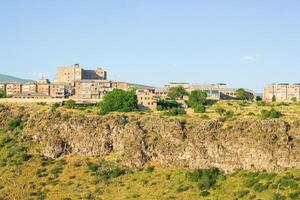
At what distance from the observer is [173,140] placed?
117438 mm

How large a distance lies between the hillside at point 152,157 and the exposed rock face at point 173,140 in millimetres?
173

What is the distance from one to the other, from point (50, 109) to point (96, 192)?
3134 centimetres

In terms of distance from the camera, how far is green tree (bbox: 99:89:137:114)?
13662cm

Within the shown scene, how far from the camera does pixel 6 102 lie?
15188cm

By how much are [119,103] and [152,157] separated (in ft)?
82.1

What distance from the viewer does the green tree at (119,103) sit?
137 meters

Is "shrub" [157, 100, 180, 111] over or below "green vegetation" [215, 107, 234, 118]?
over

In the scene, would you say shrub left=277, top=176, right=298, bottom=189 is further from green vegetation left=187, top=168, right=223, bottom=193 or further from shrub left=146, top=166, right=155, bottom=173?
shrub left=146, top=166, right=155, bottom=173

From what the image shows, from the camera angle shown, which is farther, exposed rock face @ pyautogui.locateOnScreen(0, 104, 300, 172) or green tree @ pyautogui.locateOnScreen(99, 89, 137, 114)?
green tree @ pyautogui.locateOnScreen(99, 89, 137, 114)

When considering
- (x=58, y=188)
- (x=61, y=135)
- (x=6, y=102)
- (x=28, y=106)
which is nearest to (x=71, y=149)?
(x=61, y=135)

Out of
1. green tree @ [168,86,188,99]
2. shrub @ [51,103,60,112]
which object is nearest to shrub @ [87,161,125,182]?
shrub @ [51,103,60,112]

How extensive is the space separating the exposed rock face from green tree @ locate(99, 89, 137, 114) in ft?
31.5

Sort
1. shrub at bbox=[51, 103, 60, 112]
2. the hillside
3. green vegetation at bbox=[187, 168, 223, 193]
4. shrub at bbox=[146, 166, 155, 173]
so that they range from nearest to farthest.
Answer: green vegetation at bbox=[187, 168, 223, 193], the hillside, shrub at bbox=[146, 166, 155, 173], shrub at bbox=[51, 103, 60, 112]

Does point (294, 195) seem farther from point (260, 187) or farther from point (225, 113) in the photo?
point (225, 113)
